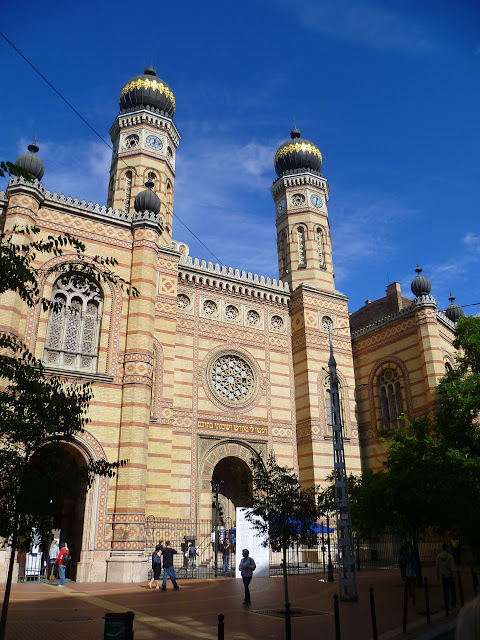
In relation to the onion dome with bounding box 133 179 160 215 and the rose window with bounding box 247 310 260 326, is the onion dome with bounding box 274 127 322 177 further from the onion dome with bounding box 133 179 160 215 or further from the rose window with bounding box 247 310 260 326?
the onion dome with bounding box 133 179 160 215

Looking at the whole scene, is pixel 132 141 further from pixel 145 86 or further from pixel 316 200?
pixel 316 200

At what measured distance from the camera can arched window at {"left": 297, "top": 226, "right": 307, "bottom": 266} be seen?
28.0 metres

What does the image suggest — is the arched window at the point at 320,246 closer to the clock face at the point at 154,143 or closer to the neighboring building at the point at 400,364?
the neighboring building at the point at 400,364

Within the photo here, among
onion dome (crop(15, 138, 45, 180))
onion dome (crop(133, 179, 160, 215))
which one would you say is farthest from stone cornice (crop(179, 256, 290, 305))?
onion dome (crop(15, 138, 45, 180))

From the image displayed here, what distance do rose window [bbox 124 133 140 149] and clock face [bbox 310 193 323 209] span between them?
9.95m

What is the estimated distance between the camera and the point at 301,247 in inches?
1116

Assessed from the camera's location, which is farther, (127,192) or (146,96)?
(146,96)

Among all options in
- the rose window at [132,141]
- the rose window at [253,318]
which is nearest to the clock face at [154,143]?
the rose window at [132,141]

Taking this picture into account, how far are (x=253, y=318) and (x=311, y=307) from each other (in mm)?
3046

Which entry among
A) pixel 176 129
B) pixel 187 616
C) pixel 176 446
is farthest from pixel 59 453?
pixel 176 129

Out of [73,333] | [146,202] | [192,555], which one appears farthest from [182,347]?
[192,555]

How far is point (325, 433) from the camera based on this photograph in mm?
23797

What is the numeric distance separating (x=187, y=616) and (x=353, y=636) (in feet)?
11.0

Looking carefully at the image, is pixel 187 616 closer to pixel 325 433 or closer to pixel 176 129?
pixel 325 433
